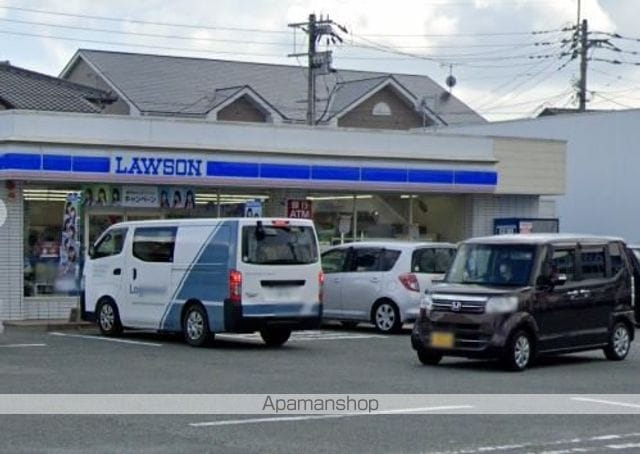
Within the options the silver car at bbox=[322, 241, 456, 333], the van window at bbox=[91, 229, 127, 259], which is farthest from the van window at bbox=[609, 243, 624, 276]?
the van window at bbox=[91, 229, 127, 259]

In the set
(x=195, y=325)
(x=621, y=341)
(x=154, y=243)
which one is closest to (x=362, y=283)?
(x=154, y=243)

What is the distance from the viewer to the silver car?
22891 millimetres

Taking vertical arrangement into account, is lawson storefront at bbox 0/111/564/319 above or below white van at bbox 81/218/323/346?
above

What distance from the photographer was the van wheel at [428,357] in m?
17.0

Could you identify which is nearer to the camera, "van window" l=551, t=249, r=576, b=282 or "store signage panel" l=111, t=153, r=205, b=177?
"van window" l=551, t=249, r=576, b=282

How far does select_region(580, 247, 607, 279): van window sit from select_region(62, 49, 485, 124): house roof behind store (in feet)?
111

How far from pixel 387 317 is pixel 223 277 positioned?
493 cm

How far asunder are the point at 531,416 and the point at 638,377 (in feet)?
14.6

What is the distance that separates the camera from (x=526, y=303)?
54.7 feet

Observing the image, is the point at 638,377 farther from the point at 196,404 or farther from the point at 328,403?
the point at 196,404

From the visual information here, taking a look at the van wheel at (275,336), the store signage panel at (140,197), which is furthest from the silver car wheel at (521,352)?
the store signage panel at (140,197)

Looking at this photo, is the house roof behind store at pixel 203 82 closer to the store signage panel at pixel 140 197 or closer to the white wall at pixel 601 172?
the white wall at pixel 601 172

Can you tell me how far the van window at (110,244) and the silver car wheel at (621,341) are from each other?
838 centimetres

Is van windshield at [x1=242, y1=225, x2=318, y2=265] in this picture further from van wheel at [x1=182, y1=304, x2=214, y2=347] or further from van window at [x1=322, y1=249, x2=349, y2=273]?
van window at [x1=322, y1=249, x2=349, y2=273]
